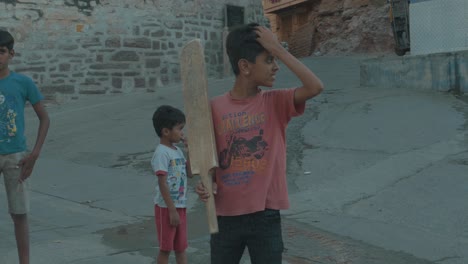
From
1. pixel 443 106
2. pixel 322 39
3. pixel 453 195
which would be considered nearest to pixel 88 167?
pixel 453 195

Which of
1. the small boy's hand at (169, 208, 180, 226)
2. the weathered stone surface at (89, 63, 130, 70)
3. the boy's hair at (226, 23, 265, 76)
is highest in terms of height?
the weathered stone surface at (89, 63, 130, 70)

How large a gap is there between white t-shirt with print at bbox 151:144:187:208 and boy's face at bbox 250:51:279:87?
4.53 ft

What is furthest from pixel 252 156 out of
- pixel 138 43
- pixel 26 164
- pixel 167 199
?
pixel 138 43

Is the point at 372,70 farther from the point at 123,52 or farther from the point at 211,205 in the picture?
the point at 211,205

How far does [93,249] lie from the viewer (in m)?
5.21

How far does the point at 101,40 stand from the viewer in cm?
1420

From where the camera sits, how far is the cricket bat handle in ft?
9.45

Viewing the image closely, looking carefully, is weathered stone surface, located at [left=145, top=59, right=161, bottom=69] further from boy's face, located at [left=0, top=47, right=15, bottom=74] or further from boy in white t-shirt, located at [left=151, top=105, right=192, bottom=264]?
boy in white t-shirt, located at [left=151, top=105, right=192, bottom=264]

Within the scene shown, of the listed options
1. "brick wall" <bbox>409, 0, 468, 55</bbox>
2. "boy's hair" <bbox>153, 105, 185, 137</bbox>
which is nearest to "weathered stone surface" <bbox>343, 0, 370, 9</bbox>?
"brick wall" <bbox>409, 0, 468, 55</bbox>

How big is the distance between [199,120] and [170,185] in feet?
4.36

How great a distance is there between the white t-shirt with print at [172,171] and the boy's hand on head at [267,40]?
5.00ft

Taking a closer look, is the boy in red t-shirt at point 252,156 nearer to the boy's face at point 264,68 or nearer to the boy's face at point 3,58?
the boy's face at point 264,68

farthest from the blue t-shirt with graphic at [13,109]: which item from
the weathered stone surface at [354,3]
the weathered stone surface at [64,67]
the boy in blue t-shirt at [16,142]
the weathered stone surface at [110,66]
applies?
the weathered stone surface at [354,3]

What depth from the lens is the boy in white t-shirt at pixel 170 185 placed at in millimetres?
4129
